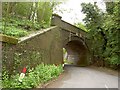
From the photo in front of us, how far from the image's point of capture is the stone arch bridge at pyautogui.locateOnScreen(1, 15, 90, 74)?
330 inches

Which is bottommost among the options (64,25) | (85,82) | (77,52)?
(85,82)

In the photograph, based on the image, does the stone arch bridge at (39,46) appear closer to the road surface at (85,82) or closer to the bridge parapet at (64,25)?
the bridge parapet at (64,25)

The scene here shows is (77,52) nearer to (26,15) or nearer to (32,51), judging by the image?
(26,15)

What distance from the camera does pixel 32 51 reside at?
11.3 metres

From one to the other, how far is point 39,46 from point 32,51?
164 centimetres

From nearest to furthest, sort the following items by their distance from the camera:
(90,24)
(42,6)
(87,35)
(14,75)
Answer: (14,75) → (42,6) → (90,24) → (87,35)

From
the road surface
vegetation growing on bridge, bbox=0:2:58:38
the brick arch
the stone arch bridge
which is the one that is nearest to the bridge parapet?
the stone arch bridge

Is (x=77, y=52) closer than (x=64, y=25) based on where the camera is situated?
No

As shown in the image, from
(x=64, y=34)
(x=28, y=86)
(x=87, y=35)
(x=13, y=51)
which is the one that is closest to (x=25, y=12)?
(x=64, y=34)

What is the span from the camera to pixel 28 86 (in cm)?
770

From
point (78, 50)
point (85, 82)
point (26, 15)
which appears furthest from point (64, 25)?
point (78, 50)

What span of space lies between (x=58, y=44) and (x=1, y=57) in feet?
37.8

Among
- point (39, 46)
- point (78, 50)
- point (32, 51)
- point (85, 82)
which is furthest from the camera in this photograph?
point (78, 50)

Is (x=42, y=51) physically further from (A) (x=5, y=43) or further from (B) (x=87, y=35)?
(B) (x=87, y=35)
